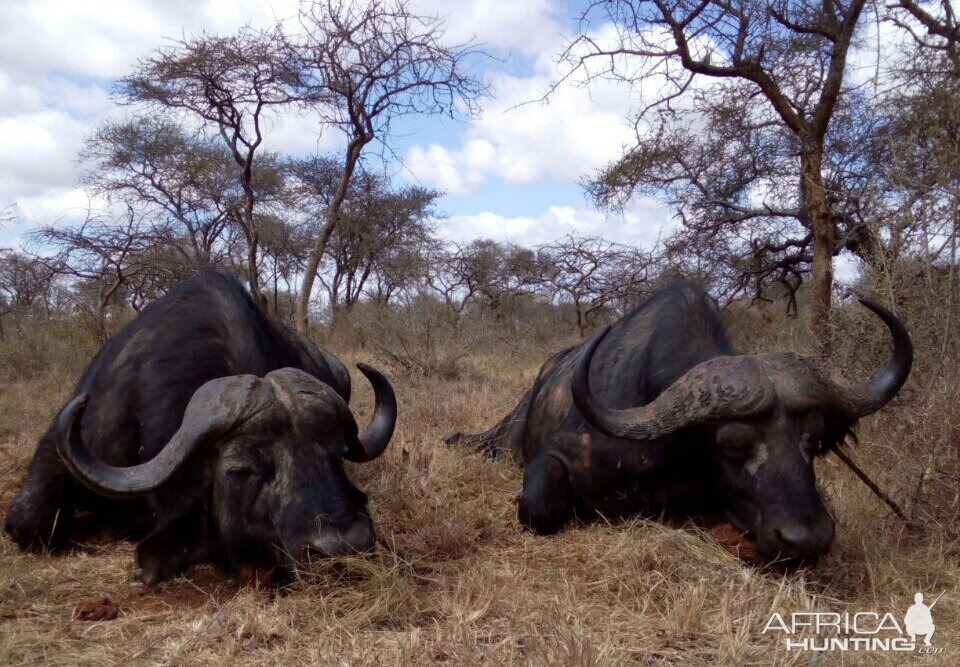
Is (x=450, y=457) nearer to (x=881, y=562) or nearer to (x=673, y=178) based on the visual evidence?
(x=881, y=562)

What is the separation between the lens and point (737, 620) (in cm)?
258

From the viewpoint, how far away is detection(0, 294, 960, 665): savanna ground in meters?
2.44

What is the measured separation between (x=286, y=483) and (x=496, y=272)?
20.2m

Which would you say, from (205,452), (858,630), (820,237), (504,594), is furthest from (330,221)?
(858,630)

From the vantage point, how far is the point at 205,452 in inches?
120

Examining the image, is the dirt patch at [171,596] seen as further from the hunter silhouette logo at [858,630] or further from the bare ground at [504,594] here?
the hunter silhouette logo at [858,630]

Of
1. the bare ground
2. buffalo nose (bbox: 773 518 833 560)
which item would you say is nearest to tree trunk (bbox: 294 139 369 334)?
the bare ground

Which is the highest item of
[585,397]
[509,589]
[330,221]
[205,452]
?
[330,221]

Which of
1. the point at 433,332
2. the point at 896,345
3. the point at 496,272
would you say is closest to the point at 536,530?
the point at 896,345

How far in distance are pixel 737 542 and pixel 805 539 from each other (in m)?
0.46

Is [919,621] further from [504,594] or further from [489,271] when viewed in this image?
[489,271]

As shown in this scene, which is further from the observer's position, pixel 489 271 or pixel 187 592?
pixel 489 271

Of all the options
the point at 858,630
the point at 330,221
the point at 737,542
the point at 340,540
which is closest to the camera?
the point at 858,630

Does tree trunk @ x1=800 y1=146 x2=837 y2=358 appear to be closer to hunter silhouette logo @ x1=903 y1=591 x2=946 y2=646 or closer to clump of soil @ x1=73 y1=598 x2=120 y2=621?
hunter silhouette logo @ x1=903 y1=591 x2=946 y2=646
